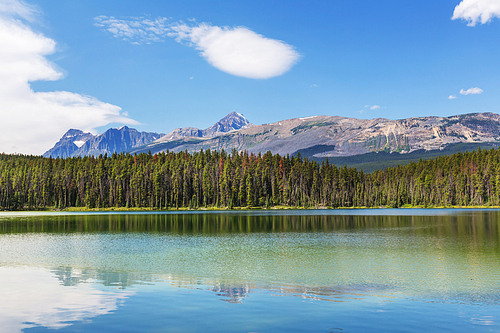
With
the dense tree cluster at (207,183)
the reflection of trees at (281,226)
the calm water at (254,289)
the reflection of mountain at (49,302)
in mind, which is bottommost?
the reflection of trees at (281,226)

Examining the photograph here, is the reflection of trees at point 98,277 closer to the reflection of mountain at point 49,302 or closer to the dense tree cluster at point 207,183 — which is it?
the reflection of mountain at point 49,302

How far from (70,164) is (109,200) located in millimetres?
34033

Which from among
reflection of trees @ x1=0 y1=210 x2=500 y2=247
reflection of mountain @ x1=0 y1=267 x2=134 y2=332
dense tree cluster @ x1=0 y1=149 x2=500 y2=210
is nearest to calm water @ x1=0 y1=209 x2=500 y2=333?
reflection of mountain @ x1=0 y1=267 x2=134 y2=332

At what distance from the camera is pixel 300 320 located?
579 inches

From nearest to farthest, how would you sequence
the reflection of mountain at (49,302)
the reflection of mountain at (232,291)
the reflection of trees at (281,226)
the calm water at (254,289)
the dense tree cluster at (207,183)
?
the calm water at (254,289) → the reflection of mountain at (49,302) → the reflection of mountain at (232,291) → the reflection of trees at (281,226) → the dense tree cluster at (207,183)

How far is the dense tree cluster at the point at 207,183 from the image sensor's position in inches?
6432

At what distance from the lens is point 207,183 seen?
163m

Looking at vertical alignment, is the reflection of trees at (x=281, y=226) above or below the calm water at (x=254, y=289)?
below

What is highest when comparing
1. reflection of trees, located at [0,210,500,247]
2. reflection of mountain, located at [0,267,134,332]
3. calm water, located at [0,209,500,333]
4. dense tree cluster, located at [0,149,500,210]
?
dense tree cluster, located at [0,149,500,210]

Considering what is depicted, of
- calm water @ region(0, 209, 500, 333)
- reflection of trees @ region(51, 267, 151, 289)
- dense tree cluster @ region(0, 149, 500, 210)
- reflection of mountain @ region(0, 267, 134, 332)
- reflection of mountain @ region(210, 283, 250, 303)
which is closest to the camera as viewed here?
calm water @ region(0, 209, 500, 333)

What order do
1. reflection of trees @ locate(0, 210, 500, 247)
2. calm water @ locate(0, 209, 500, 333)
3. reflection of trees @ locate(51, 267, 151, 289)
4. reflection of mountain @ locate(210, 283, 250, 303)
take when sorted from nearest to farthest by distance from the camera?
calm water @ locate(0, 209, 500, 333), reflection of mountain @ locate(210, 283, 250, 303), reflection of trees @ locate(51, 267, 151, 289), reflection of trees @ locate(0, 210, 500, 247)

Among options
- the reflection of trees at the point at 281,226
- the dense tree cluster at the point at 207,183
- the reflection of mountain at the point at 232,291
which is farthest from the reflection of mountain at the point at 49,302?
the dense tree cluster at the point at 207,183

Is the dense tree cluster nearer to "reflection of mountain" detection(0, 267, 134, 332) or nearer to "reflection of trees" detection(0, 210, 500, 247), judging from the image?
"reflection of trees" detection(0, 210, 500, 247)

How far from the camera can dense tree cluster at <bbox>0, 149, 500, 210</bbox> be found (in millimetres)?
163375
